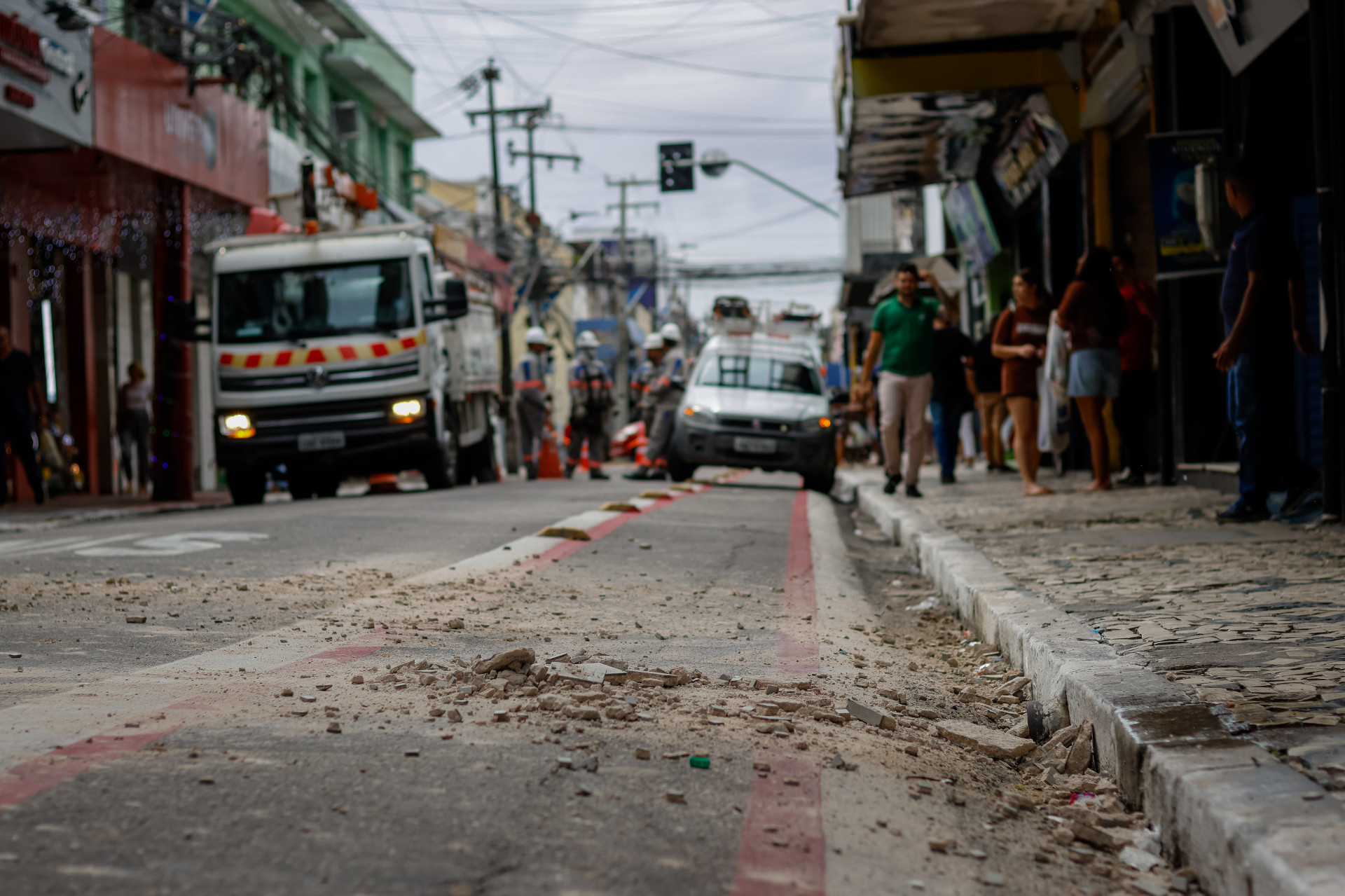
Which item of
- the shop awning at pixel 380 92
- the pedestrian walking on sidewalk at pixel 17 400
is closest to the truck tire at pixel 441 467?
the pedestrian walking on sidewalk at pixel 17 400

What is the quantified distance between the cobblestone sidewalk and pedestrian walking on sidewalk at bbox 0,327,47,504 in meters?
9.55

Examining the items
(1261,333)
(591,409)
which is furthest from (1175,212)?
(591,409)

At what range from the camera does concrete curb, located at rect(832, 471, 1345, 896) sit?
7.73 ft

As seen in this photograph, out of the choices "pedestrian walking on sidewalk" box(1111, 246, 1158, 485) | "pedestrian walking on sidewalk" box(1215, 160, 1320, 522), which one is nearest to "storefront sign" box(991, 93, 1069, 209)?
"pedestrian walking on sidewalk" box(1111, 246, 1158, 485)

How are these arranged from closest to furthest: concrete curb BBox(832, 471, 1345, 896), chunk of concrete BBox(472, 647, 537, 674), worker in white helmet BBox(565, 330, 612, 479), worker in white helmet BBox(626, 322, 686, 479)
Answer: concrete curb BBox(832, 471, 1345, 896), chunk of concrete BBox(472, 647, 537, 674), worker in white helmet BBox(626, 322, 686, 479), worker in white helmet BBox(565, 330, 612, 479)

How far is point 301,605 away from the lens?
5.75 m

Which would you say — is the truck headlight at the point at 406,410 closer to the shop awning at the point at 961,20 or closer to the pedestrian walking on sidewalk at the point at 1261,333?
the shop awning at the point at 961,20

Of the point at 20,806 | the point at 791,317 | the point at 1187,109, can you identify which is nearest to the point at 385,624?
the point at 20,806

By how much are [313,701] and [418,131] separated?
39286mm

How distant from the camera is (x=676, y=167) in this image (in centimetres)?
3291

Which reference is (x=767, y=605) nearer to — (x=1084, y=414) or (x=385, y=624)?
(x=385, y=624)

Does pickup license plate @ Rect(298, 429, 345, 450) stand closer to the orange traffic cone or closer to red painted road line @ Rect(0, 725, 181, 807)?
the orange traffic cone

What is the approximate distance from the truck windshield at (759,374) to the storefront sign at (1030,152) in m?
3.54

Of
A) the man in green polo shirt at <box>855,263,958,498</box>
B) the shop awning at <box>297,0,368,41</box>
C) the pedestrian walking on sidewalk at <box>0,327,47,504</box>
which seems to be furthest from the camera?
the shop awning at <box>297,0,368,41</box>
